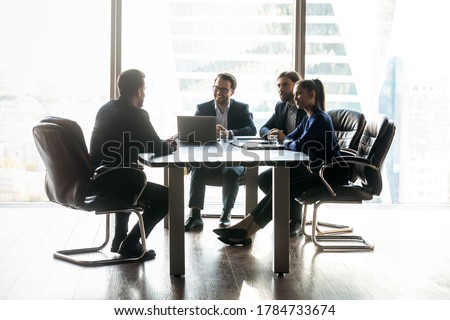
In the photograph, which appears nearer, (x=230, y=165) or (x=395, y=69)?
(x=230, y=165)

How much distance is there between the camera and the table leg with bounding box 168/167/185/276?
4.21 metres

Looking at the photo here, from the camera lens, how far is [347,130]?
5590 mm

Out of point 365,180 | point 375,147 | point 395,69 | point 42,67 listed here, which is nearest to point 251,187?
point 365,180

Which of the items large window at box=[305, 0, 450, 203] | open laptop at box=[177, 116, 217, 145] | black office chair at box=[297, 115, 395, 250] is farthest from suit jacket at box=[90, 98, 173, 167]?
large window at box=[305, 0, 450, 203]

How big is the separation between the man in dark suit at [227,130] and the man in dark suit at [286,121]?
23 centimetres

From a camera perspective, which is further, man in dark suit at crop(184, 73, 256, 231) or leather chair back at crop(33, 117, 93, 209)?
man in dark suit at crop(184, 73, 256, 231)

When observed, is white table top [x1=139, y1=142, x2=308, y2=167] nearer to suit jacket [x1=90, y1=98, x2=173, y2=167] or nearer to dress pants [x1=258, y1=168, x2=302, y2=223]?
suit jacket [x1=90, y1=98, x2=173, y2=167]

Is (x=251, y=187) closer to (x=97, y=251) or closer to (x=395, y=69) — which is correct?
(x=97, y=251)

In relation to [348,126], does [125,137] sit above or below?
below

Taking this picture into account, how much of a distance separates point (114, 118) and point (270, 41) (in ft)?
8.84

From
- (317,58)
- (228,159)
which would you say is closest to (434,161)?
(317,58)

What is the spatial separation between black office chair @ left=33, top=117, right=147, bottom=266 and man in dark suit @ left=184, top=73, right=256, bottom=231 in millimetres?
1228

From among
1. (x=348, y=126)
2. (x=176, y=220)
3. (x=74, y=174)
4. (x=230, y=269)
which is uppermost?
(x=348, y=126)

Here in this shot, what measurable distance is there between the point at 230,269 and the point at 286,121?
185 centimetres
